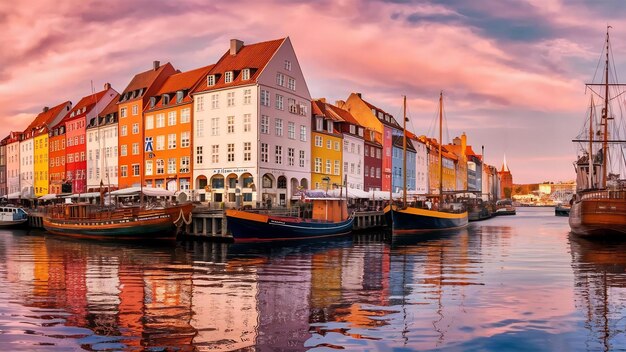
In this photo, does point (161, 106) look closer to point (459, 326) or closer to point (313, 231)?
point (313, 231)

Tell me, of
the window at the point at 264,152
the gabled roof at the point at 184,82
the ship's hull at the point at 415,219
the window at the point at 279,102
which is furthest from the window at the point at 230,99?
the ship's hull at the point at 415,219

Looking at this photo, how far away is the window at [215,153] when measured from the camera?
64.8 metres

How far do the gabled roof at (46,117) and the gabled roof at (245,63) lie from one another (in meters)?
47.4

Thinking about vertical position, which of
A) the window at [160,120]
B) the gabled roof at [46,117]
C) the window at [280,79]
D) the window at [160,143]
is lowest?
the window at [160,143]

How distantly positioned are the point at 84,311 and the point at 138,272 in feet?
31.8

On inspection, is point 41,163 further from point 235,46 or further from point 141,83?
point 235,46

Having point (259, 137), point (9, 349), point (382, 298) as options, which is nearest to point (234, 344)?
point (9, 349)

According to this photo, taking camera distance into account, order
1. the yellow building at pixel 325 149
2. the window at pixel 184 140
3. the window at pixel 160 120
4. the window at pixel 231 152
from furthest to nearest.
A: the yellow building at pixel 325 149 → the window at pixel 160 120 → the window at pixel 184 140 → the window at pixel 231 152

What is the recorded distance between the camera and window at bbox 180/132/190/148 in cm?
6831

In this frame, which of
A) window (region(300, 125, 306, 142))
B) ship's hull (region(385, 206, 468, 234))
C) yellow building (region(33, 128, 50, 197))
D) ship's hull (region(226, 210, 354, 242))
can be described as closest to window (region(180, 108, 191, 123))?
window (region(300, 125, 306, 142))

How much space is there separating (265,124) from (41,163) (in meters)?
57.7

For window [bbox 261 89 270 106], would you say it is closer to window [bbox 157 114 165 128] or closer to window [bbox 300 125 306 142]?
window [bbox 300 125 306 142]

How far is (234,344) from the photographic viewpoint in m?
12.2

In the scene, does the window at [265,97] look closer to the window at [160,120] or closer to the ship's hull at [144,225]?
the window at [160,120]
